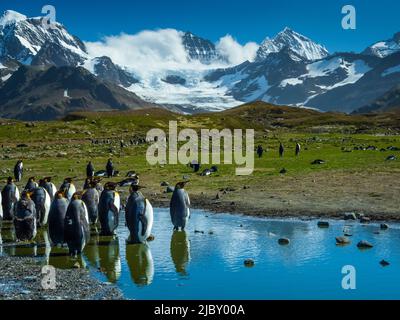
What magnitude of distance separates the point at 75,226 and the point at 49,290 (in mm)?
3844

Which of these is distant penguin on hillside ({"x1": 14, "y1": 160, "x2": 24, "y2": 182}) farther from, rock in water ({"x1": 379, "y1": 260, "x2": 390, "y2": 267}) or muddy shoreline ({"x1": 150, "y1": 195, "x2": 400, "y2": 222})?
rock in water ({"x1": 379, "y1": 260, "x2": 390, "y2": 267})

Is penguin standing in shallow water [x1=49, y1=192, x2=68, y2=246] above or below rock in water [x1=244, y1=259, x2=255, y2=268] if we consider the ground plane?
above

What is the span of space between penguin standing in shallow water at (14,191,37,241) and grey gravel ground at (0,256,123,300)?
10.7 feet

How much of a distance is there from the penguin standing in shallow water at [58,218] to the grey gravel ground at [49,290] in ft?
6.33

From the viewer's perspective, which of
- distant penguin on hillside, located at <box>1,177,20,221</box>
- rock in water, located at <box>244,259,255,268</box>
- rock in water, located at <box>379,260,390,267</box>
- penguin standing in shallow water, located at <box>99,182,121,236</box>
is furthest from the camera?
distant penguin on hillside, located at <box>1,177,20,221</box>

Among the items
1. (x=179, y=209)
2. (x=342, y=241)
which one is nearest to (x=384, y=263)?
(x=342, y=241)

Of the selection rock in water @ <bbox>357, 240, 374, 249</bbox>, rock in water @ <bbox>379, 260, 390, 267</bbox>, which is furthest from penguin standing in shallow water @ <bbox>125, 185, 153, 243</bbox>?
rock in water @ <bbox>379, 260, 390, 267</bbox>

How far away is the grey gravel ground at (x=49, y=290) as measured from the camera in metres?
11.6

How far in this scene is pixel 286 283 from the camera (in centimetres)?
1283

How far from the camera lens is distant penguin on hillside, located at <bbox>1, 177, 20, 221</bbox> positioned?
70.8ft

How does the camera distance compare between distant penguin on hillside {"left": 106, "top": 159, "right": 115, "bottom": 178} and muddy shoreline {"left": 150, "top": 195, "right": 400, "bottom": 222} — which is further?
distant penguin on hillside {"left": 106, "top": 159, "right": 115, "bottom": 178}

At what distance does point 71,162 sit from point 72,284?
33117mm

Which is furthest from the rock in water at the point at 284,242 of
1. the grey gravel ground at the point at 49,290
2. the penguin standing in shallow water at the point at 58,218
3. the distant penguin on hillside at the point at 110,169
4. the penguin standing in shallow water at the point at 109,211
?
the distant penguin on hillside at the point at 110,169

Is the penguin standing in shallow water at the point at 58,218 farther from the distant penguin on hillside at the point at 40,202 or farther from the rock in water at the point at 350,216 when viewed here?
the rock in water at the point at 350,216
